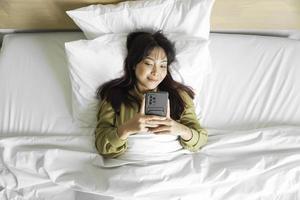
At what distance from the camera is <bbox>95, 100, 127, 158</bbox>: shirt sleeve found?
122cm

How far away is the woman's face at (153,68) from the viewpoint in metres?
1.21

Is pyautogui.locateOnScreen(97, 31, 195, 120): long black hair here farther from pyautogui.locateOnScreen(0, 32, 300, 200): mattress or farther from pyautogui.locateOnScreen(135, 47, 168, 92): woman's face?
pyautogui.locateOnScreen(0, 32, 300, 200): mattress

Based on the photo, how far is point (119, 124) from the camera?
1282 millimetres

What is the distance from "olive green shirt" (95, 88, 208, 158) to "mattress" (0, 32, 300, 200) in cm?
4

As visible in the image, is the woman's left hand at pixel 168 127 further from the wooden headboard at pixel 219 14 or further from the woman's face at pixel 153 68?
the wooden headboard at pixel 219 14

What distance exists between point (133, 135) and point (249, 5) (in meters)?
0.69

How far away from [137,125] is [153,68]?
0.19m

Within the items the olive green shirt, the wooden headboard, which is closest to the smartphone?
the olive green shirt

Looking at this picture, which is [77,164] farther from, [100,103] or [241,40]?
[241,40]

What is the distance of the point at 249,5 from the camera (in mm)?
1472

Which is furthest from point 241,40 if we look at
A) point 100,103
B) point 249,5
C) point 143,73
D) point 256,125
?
point 100,103

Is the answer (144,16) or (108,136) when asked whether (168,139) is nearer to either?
(108,136)

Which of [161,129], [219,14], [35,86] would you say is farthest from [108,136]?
[219,14]

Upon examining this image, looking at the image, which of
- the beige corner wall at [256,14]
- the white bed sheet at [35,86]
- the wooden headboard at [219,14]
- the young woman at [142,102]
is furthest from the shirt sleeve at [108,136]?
the beige corner wall at [256,14]
